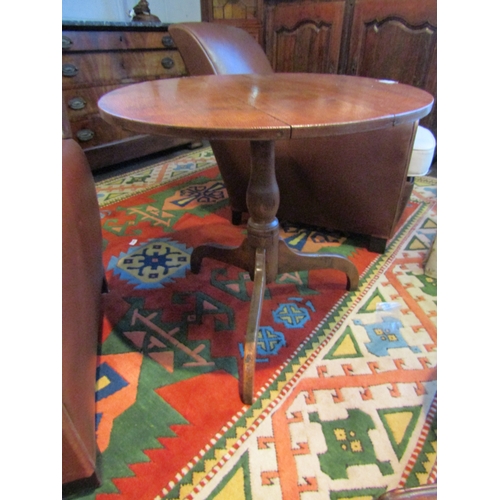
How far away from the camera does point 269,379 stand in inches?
38.2

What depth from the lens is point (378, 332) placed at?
1134mm

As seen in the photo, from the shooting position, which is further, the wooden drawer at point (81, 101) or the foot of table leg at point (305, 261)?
the wooden drawer at point (81, 101)

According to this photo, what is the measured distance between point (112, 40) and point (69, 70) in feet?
1.11

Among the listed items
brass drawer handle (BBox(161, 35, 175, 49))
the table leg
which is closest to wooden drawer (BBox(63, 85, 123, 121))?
brass drawer handle (BBox(161, 35, 175, 49))

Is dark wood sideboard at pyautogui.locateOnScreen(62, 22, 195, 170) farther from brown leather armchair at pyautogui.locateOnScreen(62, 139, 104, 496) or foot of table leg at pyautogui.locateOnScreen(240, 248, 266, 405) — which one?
foot of table leg at pyautogui.locateOnScreen(240, 248, 266, 405)

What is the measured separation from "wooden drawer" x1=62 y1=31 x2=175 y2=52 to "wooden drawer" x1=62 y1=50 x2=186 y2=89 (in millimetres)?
35

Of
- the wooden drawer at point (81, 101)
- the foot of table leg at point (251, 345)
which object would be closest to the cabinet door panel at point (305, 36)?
the wooden drawer at point (81, 101)

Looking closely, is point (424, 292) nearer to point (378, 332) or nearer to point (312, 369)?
point (378, 332)

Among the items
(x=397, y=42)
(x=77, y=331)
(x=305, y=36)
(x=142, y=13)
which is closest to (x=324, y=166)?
(x=77, y=331)

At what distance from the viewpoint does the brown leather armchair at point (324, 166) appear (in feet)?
4.33

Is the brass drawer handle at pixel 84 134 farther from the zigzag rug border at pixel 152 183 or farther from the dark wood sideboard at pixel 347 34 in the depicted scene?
the dark wood sideboard at pixel 347 34

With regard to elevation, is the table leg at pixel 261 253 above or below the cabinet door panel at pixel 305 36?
below

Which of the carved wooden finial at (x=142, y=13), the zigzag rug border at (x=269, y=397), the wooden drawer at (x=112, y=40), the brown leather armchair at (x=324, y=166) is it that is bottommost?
the zigzag rug border at (x=269, y=397)

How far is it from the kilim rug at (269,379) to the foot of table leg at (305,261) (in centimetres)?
11
